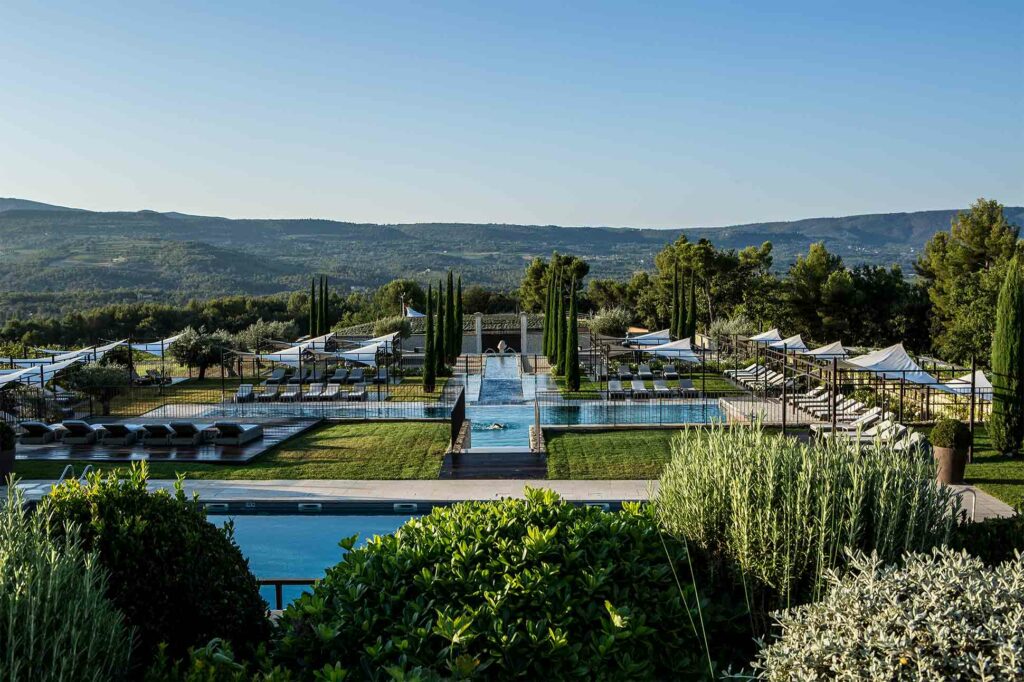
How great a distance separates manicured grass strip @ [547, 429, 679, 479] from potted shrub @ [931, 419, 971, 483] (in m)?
4.06

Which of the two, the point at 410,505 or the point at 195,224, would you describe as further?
the point at 195,224

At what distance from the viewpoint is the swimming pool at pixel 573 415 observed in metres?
17.9

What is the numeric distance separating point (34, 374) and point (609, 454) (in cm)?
1364

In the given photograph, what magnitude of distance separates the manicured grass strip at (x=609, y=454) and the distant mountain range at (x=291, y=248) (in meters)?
53.1

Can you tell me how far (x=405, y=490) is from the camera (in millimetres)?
12508

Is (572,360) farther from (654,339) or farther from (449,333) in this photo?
(449,333)

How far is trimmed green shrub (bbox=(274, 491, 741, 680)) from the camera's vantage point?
397 centimetres

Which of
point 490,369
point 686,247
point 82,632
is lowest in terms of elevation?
point 490,369

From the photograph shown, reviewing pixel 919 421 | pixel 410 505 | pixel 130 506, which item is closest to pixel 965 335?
pixel 919 421

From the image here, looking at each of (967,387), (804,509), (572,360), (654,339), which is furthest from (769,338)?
(804,509)

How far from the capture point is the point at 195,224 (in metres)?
114

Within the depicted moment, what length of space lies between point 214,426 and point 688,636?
44.1ft

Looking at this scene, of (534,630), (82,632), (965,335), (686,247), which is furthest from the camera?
(686,247)

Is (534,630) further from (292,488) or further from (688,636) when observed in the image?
(292,488)
